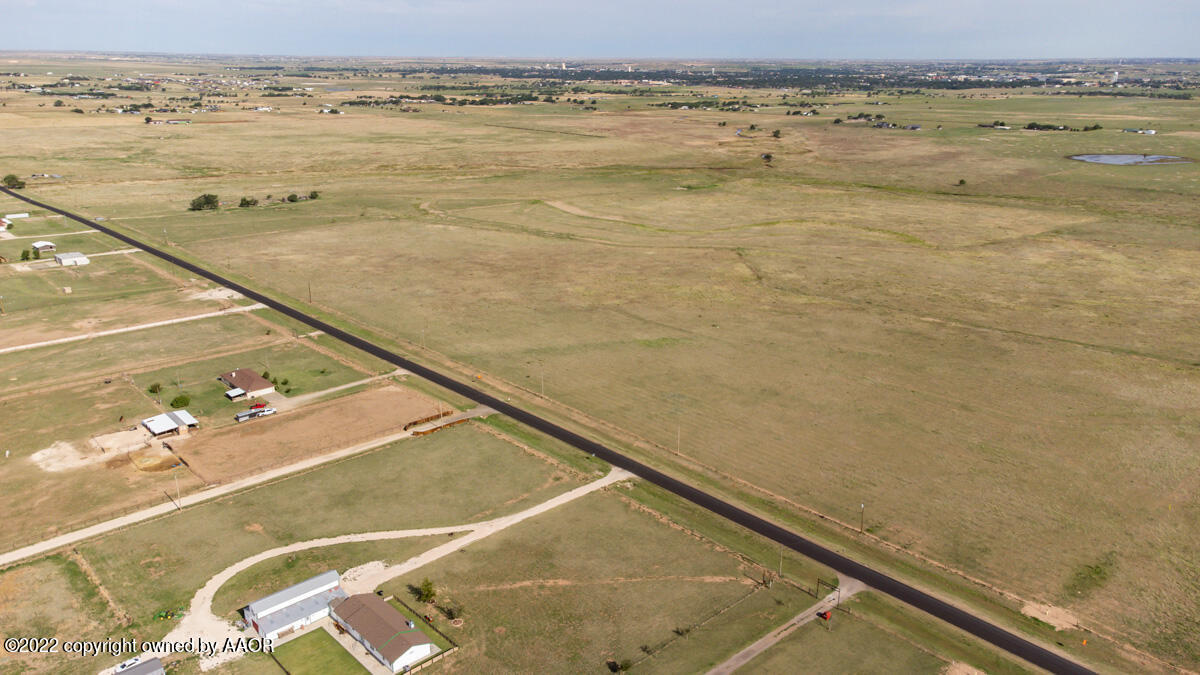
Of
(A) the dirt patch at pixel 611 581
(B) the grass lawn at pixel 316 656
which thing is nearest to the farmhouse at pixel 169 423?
(B) the grass lawn at pixel 316 656

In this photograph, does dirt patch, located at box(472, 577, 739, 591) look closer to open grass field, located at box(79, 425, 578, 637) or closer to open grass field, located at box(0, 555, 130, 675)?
open grass field, located at box(79, 425, 578, 637)

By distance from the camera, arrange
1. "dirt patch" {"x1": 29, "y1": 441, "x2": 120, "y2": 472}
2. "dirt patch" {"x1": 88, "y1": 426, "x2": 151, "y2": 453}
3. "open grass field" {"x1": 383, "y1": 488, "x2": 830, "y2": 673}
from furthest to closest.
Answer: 1. "dirt patch" {"x1": 88, "y1": 426, "x2": 151, "y2": 453}
2. "dirt patch" {"x1": 29, "y1": 441, "x2": 120, "y2": 472}
3. "open grass field" {"x1": 383, "y1": 488, "x2": 830, "y2": 673}

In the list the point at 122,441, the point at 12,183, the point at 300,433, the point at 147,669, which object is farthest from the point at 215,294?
the point at 12,183

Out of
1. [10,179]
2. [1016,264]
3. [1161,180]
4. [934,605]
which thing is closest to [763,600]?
[934,605]

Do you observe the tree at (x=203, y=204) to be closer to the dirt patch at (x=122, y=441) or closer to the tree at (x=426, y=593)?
the dirt patch at (x=122, y=441)

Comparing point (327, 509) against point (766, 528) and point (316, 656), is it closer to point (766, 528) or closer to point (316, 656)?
point (316, 656)

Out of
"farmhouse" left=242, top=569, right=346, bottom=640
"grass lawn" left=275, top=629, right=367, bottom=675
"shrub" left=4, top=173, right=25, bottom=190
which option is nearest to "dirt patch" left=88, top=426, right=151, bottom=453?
"farmhouse" left=242, top=569, right=346, bottom=640

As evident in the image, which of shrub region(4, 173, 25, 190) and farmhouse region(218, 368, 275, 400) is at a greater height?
shrub region(4, 173, 25, 190)

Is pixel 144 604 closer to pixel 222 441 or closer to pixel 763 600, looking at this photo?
pixel 222 441
